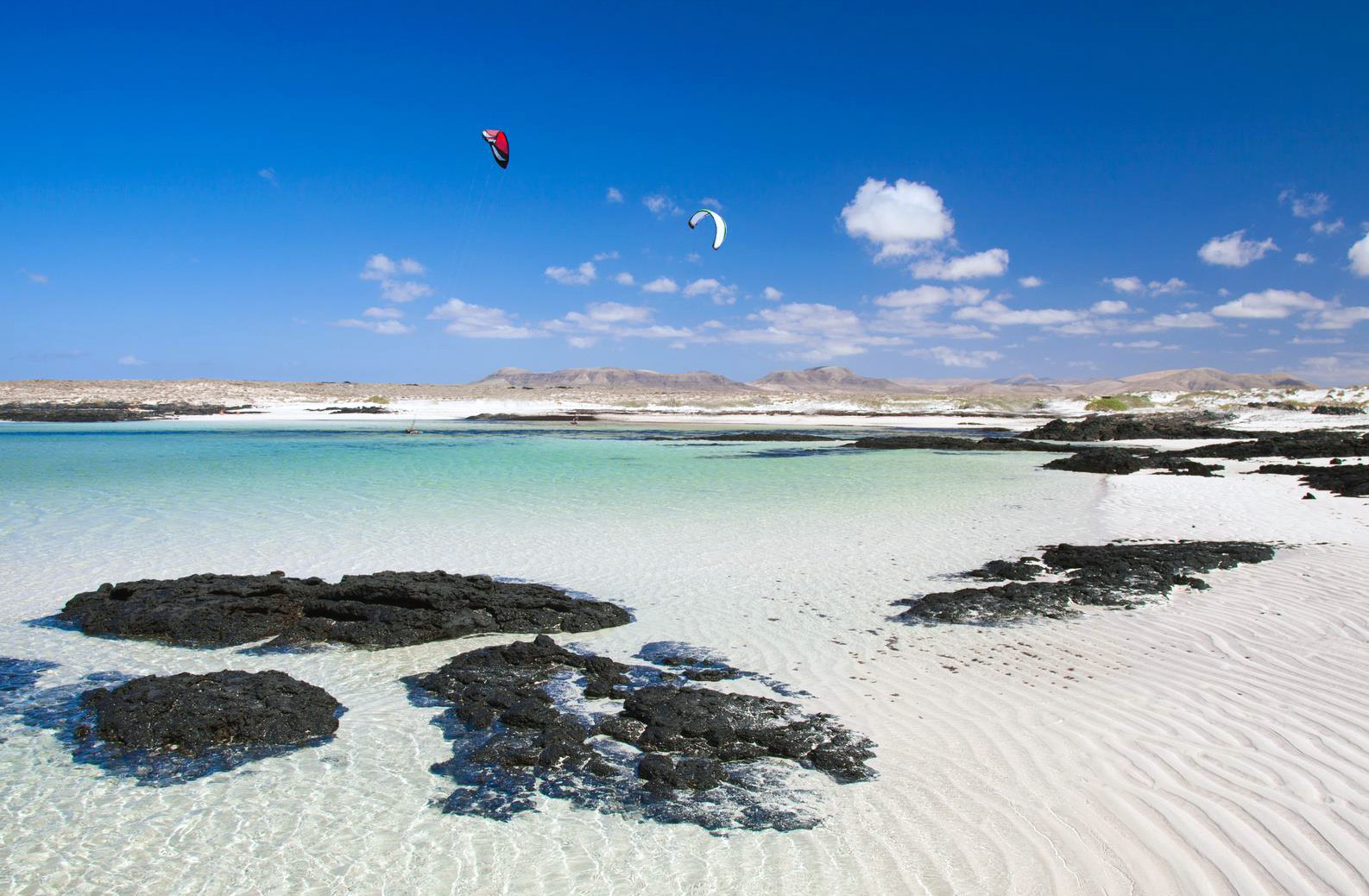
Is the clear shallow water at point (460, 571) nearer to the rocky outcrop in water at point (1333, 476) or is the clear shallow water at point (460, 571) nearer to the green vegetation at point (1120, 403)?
the rocky outcrop in water at point (1333, 476)

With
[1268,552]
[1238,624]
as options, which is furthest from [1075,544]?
[1238,624]

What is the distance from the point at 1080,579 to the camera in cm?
955

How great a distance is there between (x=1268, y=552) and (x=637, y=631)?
8640 mm

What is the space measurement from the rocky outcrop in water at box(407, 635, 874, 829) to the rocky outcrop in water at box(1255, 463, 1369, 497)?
50.8 ft

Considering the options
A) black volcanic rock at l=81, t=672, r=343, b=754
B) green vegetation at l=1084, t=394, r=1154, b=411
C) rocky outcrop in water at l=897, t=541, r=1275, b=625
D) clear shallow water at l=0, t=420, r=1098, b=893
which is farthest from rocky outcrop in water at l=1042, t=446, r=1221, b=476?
green vegetation at l=1084, t=394, r=1154, b=411

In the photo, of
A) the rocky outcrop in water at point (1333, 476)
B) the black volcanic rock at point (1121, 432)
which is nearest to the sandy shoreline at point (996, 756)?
the rocky outcrop in water at point (1333, 476)

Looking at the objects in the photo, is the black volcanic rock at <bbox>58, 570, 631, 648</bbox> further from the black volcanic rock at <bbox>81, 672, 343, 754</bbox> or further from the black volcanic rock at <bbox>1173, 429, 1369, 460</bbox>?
the black volcanic rock at <bbox>1173, 429, 1369, 460</bbox>

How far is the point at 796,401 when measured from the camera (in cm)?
9219

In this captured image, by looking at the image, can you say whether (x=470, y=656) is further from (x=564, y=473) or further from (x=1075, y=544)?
(x=564, y=473)

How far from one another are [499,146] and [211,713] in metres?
17.1

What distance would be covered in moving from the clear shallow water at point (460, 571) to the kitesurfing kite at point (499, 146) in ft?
25.5

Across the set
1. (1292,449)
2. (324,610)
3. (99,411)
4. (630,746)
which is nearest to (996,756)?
(630,746)

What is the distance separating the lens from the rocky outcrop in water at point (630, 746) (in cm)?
446

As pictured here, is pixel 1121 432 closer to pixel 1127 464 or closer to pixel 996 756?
pixel 1127 464
